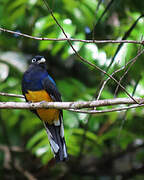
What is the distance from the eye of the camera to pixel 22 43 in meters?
5.82

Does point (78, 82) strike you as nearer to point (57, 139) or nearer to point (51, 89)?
point (51, 89)

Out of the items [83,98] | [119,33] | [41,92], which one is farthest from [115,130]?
[119,33]

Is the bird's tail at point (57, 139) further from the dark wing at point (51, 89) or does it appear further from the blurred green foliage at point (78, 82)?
the dark wing at point (51, 89)

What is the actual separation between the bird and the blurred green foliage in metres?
0.12

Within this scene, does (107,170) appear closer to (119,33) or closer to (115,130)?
(115,130)

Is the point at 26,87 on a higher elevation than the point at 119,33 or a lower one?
lower

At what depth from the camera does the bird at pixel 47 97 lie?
3.98 meters

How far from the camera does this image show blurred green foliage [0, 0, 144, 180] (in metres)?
3.65

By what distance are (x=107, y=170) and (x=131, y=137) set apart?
1.30 meters

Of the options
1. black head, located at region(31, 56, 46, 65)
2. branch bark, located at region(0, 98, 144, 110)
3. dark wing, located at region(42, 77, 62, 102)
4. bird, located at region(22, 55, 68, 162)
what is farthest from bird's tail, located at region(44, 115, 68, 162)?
branch bark, located at region(0, 98, 144, 110)

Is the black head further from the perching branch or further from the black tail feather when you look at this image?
the perching branch

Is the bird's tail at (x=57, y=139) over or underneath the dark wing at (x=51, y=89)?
underneath

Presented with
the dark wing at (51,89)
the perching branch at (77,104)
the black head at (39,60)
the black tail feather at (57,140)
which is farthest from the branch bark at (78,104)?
the black head at (39,60)

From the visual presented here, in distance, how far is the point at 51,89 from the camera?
13.3ft
